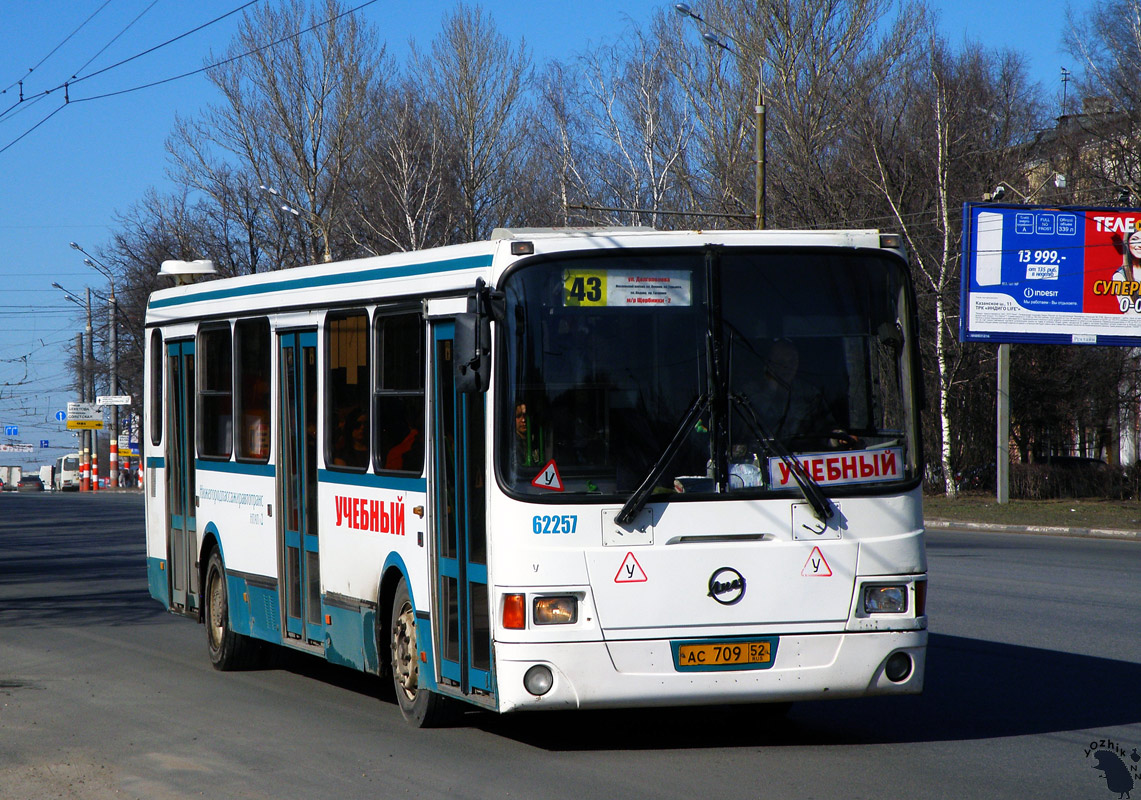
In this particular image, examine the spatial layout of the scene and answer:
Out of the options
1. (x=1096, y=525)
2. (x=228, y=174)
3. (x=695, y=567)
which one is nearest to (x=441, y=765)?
(x=695, y=567)

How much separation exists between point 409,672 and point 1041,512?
85.5 feet

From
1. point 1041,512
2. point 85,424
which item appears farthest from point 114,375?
point 1041,512

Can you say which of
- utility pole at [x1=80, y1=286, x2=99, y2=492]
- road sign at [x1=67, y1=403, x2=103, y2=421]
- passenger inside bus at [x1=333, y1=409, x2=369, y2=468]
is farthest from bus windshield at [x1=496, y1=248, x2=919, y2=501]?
road sign at [x1=67, y1=403, x2=103, y2=421]

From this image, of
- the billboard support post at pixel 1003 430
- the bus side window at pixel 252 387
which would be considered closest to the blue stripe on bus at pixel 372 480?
the bus side window at pixel 252 387

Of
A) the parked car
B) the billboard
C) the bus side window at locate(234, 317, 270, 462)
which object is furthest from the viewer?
the parked car

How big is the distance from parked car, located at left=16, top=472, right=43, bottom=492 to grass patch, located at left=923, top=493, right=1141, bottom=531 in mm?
54440

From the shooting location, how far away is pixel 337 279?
903cm

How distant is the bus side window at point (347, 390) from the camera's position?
863cm

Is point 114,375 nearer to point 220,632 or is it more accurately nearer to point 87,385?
point 87,385

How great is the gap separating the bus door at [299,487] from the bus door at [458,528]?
1.69 m

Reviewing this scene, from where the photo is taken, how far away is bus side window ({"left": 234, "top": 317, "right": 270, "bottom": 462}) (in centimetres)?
994

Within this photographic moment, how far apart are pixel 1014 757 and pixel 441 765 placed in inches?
108

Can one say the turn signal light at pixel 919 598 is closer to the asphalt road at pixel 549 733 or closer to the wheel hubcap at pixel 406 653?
the asphalt road at pixel 549 733

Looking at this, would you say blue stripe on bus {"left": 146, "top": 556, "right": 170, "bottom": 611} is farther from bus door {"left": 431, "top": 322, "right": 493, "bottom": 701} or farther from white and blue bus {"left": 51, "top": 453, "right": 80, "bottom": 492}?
white and blue bus {"left": 51, "top": 453, "right": 80, "bottom": 492}
